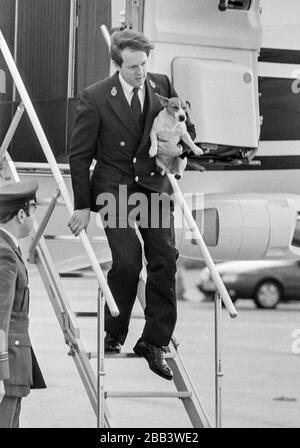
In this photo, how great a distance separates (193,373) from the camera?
20547mm

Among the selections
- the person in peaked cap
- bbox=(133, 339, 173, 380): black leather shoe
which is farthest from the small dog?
bbox=(133, 339, 173, 380): black leather shoe

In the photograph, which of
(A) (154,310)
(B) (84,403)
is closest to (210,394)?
(B) (84,403)

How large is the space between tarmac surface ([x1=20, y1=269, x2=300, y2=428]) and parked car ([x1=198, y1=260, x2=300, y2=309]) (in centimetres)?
67

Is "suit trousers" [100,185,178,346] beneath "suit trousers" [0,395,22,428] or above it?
above

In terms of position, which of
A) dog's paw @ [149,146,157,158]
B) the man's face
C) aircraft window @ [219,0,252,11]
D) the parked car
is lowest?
the parked car

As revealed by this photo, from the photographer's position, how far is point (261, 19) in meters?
8.95

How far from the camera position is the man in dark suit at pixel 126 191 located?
21.8ft

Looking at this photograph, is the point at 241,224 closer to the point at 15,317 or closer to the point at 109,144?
the point at 109,144

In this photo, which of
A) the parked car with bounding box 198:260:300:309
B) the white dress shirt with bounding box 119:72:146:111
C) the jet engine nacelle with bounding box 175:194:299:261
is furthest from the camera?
the parked car with bounding box 198:260:300:309

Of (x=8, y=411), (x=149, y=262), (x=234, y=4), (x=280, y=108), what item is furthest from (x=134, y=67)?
(x=280, y=108)

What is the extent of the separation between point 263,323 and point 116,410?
1456 cm

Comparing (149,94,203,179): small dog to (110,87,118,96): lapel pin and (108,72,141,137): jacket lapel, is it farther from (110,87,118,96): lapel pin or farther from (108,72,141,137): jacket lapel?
(110,87,118,96): lapel pin

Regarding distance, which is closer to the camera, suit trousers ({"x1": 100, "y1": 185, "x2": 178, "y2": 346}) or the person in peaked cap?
the person in peaked cap

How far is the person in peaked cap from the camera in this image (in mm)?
6238
